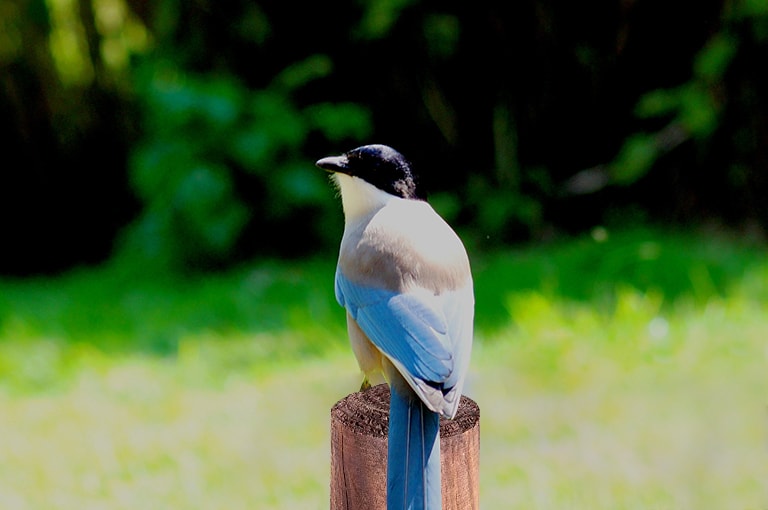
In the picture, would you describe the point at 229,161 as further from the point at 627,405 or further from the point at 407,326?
the point at 407,326

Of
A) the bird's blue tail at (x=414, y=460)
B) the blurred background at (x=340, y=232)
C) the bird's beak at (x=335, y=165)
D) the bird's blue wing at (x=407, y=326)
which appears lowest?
the bird's blue tail at (x=414, y=460)

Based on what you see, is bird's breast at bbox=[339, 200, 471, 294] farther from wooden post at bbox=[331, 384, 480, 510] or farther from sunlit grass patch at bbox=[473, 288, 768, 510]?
sunlit grass patch at bbox=[473, 288, 768, 510]

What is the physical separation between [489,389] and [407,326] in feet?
8.36

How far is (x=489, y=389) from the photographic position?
4.58 meters

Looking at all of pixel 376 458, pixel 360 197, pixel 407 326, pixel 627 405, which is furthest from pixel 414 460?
pixel 627 405

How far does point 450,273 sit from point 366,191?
1.07 feet

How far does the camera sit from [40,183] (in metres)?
9.03

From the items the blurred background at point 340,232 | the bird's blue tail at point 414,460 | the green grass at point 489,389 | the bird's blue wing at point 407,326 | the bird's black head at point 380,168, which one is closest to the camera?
the bird's blue tail at point 414,460

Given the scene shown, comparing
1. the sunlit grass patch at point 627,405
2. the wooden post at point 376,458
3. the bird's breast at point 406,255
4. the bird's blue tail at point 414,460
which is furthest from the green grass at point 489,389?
the bird's blue tail at point 414,460

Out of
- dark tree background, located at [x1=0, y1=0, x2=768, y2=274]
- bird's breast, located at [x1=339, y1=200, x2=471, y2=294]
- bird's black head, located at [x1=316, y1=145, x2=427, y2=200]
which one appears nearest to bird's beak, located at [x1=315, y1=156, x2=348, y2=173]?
bird's black head, located at [x1=316, y1=145, x2=427, y2=200]

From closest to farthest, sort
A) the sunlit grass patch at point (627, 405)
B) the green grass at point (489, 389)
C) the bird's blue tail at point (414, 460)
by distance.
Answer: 1. the bird's blue tail at point (414, 460)
2. the sunlit grass patch at point (627, 405)
3. the green grass at point (489, 389)

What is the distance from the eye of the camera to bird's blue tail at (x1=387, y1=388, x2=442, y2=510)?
74.7 inches

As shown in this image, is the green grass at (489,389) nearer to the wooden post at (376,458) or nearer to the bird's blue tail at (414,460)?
the wooden post at (376,458)

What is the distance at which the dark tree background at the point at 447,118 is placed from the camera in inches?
283
